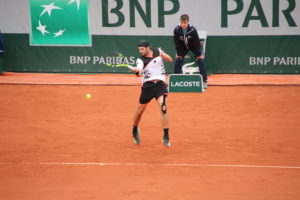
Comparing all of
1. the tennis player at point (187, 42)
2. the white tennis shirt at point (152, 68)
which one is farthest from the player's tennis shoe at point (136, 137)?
the tennis player at point (187, 42)

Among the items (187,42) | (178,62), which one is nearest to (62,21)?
(178,62)

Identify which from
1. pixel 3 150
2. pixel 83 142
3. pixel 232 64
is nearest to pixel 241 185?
pixel 83 142

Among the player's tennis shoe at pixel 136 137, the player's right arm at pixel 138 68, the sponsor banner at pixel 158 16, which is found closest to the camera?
the player's right arm at pixel 138 68

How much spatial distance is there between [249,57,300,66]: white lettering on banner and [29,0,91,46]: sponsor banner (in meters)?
5.07

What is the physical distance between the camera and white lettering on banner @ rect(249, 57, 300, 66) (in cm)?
1780

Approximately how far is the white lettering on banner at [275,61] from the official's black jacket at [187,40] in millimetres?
3250

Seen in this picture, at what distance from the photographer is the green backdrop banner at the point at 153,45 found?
17.8 metres

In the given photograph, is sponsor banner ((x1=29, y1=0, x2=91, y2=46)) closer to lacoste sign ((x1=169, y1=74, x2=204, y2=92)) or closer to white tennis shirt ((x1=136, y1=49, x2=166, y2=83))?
lacoste sign ((x1=169, y1=74, x2=204, y2=92))

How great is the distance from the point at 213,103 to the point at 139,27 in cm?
499

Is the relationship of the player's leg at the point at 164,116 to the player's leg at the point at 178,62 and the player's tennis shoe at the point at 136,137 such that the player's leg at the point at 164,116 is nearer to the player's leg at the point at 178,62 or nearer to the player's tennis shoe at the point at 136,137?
the player's tennis shoe at the point at 136,137

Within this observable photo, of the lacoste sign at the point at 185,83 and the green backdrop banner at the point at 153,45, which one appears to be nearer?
the lacoste sign at the point at 185,83

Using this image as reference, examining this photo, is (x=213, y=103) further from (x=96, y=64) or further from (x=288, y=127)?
(x=96, y=64)

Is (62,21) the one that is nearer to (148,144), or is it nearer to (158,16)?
(158,16)

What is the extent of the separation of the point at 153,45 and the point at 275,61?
12.1ft
